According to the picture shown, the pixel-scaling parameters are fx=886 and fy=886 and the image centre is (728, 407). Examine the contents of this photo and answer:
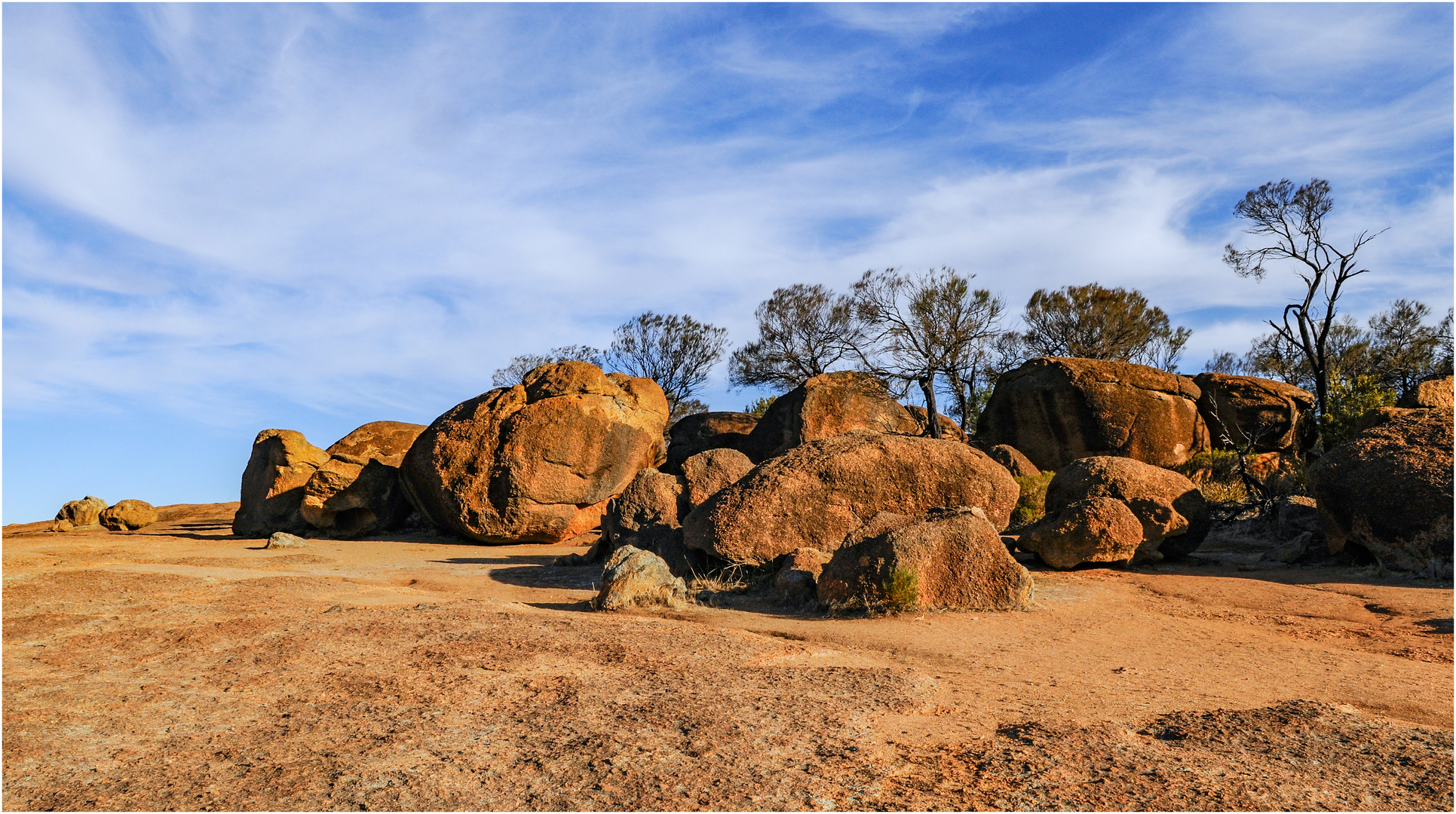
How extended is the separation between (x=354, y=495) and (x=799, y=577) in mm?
10144

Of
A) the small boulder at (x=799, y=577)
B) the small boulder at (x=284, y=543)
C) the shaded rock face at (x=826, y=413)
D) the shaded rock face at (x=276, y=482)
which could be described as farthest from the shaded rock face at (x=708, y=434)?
the small boulder at (x=799, y=577)

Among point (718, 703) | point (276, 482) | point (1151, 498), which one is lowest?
point (718, 703)

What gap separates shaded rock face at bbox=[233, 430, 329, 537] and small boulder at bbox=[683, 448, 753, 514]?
7601 mm

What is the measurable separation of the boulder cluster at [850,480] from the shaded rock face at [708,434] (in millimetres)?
89

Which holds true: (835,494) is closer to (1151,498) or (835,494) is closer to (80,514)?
(1151,498)

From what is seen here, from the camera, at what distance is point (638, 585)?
7.32 m

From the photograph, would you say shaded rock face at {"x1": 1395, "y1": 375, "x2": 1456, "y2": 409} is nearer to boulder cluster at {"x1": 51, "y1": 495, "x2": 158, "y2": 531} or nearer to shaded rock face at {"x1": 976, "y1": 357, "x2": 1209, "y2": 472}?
shaded rock face at {"x1": 976, "y1": 357, "x2": 1209, "y2": 472}

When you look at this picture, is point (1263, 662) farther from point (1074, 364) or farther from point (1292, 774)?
point (1074, 364)

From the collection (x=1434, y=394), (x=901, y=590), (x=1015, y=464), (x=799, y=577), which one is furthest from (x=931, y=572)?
(x=1434, y=394)

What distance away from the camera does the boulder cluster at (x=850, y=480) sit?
293 inches

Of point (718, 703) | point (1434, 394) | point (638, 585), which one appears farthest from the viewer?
point (1434, 394)

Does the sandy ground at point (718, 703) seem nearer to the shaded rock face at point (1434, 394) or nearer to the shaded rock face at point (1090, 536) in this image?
the shaded rock face at point (1090, 536)

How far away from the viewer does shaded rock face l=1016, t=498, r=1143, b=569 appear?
8859 millimetres

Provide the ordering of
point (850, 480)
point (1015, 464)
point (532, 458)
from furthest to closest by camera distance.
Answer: point (1015, 464), point (532, 458), point (850, 480)
